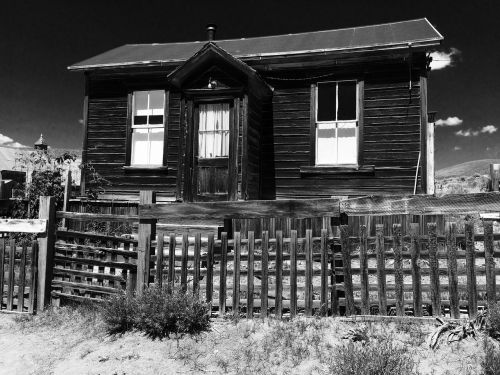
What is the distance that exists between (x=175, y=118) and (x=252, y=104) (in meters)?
2.72

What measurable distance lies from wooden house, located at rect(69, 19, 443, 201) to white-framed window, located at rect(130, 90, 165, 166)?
31 millimetres

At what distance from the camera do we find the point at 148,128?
1288cm

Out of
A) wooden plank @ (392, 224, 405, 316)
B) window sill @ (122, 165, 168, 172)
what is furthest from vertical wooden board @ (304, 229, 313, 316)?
window sill @ (122, 165, 168, 172)

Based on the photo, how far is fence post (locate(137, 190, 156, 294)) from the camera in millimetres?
5719

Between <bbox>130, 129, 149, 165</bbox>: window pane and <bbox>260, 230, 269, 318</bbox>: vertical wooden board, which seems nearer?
<bbox>260, 230, 269, 318</bbox>: vertical wooden board

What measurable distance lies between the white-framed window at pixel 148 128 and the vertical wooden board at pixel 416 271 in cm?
916

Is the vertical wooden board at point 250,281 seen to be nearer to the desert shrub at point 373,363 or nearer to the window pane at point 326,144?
the desert shrub at point 373,363

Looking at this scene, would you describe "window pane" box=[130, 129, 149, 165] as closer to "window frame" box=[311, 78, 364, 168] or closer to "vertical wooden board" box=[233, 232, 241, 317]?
"window frame" box=[311, 78, 364, 168]

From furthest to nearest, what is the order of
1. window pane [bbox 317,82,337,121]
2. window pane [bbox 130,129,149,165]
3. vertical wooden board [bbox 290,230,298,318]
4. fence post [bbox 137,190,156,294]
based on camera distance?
window pane [bbox 130,129,149,165]
window pane [bbox 317,82,337,121]
fence post [bbox 137,190,156,294]
vertical wooden board [bbox 290,230,298,318]

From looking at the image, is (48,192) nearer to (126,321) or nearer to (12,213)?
(12,213)

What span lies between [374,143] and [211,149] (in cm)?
427

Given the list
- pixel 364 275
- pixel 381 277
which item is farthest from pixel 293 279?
pixel 381 277

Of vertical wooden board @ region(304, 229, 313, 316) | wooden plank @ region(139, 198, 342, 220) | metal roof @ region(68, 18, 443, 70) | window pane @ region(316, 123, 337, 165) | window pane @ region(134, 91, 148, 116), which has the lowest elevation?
vertical wooden board @ region(304, 229, 313, 316)

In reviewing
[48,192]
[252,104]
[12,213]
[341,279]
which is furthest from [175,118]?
[341,279]
